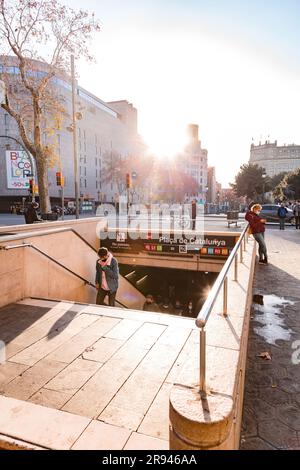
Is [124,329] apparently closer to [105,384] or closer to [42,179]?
[105,384]

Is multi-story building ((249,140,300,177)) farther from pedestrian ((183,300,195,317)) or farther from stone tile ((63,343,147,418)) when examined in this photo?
stone tile ((63,343,147,418))

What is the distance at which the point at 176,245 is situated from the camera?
1268 cm

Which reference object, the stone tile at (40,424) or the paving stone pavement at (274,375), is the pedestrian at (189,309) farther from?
the stone tile at (40,424)

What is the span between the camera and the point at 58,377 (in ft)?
10.5

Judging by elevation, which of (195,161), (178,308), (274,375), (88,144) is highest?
(195,161)

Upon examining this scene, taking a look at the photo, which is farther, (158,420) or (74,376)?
(74,376)

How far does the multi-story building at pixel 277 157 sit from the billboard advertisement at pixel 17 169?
143 m

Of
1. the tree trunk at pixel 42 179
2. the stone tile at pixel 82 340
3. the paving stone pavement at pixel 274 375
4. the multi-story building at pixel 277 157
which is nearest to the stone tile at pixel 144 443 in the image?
the paving stone pavement at pixel 274 375

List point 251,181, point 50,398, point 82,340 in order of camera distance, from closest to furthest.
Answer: point 50,398 < point 82,340 < point 251,181

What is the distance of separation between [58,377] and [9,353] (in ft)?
3.01

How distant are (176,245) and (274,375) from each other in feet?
29.4

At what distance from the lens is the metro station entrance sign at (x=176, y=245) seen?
39.4ft

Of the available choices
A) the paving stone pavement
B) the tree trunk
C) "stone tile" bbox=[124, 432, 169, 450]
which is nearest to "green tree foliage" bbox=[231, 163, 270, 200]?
the tree trunk

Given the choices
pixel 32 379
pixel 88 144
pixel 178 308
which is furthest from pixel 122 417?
pixel 88 144
